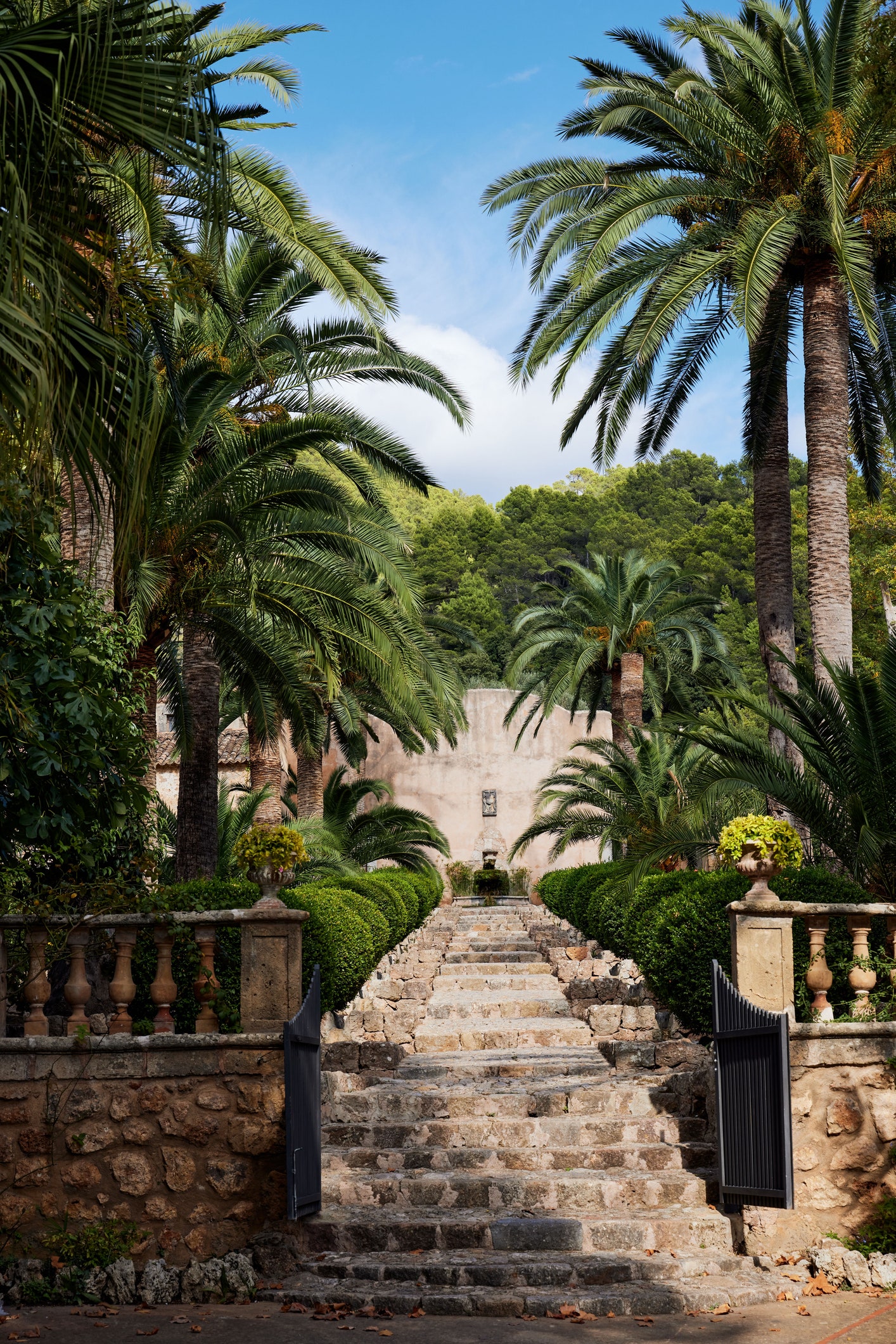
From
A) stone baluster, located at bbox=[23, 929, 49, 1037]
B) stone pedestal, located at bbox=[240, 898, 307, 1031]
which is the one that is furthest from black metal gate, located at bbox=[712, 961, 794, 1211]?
stone baluster, located at bbox=[23, 929, 49, 1037]

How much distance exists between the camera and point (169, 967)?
774 cm

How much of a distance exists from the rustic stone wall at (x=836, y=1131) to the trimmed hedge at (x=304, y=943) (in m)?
3.73

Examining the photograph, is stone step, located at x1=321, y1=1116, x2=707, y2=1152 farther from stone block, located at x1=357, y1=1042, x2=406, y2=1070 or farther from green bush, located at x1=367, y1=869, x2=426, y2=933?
green bush, located at x1=367, y1=869, x2=426, y2=933

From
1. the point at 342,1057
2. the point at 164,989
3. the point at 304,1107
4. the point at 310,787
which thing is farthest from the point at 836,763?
the point at 310,787

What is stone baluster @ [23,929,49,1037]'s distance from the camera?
764 centimetres

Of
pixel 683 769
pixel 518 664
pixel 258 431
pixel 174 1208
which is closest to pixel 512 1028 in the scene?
pixel 174 1208

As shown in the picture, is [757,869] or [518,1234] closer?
[518,1234]

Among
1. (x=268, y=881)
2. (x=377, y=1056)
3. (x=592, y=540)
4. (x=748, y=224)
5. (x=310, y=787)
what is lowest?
(x=377, y=1056)

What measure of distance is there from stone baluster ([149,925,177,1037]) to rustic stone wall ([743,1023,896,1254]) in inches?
147

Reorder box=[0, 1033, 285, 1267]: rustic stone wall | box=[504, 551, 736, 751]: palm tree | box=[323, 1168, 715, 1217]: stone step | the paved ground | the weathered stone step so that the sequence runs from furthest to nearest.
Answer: box=[504, 551, 736, 751]: palm tree
the weathered stone step
box=[323, 1168, 715, 1217]: stone step
box=[0, 1033, 285, 1267]: rustic stone wall
the paved ground

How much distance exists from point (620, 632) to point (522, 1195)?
18152mm

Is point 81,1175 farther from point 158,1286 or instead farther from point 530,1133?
point 530,1133

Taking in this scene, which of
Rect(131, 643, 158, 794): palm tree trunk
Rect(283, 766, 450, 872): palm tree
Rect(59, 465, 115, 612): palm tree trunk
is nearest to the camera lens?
Answer: Rect(59, 465, 115, 612): palm tree trunk

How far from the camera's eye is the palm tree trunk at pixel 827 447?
13.4 m
